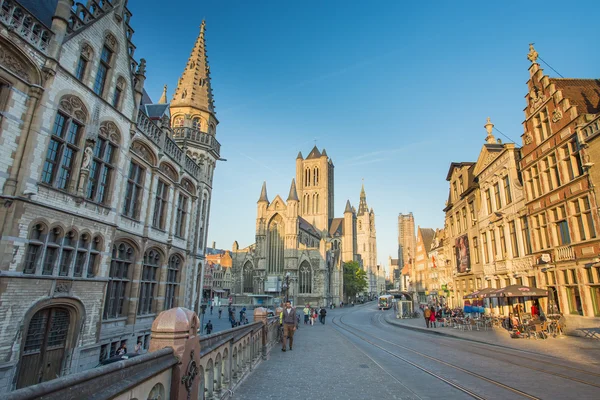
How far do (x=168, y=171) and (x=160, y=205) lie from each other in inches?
80.5

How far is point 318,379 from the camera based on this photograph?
26.8ft

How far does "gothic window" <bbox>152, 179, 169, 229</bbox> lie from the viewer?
17391 mm

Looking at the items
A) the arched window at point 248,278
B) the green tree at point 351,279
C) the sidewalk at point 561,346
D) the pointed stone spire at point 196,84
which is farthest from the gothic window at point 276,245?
the sidewalk at point 561,346

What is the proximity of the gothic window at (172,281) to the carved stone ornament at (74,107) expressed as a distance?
9.82m

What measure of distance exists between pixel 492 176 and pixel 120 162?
23.8m

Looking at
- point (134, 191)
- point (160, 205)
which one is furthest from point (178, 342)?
point (160, 205)

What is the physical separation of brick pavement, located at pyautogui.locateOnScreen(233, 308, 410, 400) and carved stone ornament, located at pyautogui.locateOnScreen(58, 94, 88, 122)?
33.7 feet

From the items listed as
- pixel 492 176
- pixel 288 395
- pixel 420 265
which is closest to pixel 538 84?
pixel 492 176

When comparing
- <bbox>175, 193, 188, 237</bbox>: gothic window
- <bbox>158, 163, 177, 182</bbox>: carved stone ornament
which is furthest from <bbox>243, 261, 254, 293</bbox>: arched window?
<bbox>158, 163, 177, 182</bbox>: carved stone ornament

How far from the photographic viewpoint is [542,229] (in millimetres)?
18734

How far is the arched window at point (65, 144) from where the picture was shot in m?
10.4

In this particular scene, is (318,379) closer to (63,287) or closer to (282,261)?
(63,287)

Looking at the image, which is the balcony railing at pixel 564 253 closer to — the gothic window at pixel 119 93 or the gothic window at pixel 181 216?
the gothic window at pixel 181 216

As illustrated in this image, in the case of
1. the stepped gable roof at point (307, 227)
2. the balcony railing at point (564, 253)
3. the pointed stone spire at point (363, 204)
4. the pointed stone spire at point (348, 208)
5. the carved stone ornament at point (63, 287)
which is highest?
the pointed stone spire at point (363, 204)
